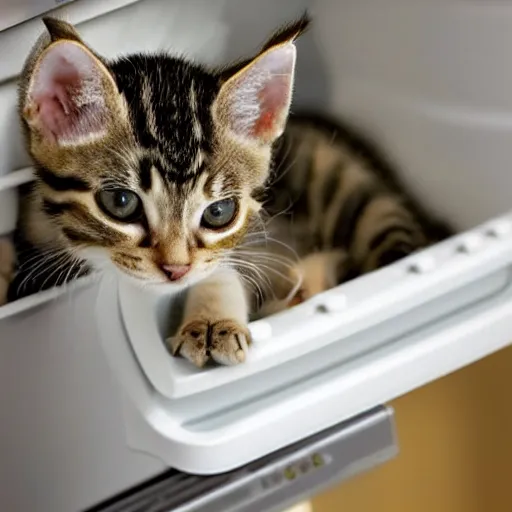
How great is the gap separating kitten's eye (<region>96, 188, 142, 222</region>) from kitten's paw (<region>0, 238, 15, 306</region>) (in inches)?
3.1

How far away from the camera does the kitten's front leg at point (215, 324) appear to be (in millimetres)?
724

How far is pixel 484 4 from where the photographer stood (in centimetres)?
88

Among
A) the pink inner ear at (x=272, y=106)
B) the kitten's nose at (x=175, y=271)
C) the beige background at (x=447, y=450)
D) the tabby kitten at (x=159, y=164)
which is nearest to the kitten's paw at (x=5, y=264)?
the tabby kitten at (x=159, y=164)

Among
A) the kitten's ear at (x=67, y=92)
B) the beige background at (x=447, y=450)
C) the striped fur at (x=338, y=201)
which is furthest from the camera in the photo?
the striped fur at (x=338, y=201)

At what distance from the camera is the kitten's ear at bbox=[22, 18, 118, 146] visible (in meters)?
0.63

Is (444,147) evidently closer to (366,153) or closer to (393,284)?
(366,153)

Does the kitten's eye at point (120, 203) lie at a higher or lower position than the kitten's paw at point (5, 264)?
higher

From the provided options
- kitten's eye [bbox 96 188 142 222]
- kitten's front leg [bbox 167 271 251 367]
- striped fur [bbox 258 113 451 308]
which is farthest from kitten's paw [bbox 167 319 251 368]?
striped fur [bbox 258 113 451 308]

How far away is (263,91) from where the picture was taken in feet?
2.42

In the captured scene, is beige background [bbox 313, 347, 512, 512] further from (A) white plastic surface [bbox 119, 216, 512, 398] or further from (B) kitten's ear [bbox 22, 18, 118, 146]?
(B) kitten's ear [bbox 22, 18, 118, 146]

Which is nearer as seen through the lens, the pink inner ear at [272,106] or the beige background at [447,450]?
the pink inner ear at [272,106]

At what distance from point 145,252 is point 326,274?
0.31m

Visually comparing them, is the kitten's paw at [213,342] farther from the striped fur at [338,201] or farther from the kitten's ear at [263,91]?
the striped fur at [338,201]

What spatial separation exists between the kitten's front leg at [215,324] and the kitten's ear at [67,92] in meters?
0.18
